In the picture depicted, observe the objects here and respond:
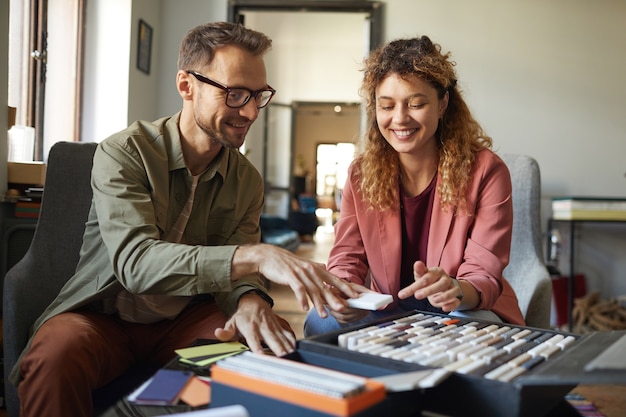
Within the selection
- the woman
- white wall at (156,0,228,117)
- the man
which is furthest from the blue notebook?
white wall at (156,0,228,117)

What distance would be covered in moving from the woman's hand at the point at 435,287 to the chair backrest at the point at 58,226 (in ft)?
3.06

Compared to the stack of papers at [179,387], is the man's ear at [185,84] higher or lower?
higher

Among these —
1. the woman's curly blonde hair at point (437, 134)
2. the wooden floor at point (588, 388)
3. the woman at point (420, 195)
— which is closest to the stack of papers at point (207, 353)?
the woman at point (420, 195)

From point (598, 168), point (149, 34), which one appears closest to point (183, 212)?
point (149, 34)

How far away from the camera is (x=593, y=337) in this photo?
96 centimetres

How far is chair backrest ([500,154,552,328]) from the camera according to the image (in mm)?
1891

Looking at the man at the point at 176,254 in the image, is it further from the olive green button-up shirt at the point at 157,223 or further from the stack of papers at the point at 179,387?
the stack of papers at the point at 179,387

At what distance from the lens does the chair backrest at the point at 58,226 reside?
5.02 ft

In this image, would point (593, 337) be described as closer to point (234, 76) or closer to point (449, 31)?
point (234, 76)

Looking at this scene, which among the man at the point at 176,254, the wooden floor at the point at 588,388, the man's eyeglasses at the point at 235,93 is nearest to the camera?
the man at the point at 176,254

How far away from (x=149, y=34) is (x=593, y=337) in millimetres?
3779

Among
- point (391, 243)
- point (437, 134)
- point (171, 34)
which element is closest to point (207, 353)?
point (391, 243)

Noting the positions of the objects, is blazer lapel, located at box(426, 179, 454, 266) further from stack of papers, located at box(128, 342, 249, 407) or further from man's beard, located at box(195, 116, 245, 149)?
stack of papers, located at box(128, 342, 249, 407)

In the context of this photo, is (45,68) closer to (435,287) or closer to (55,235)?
(55,235)
